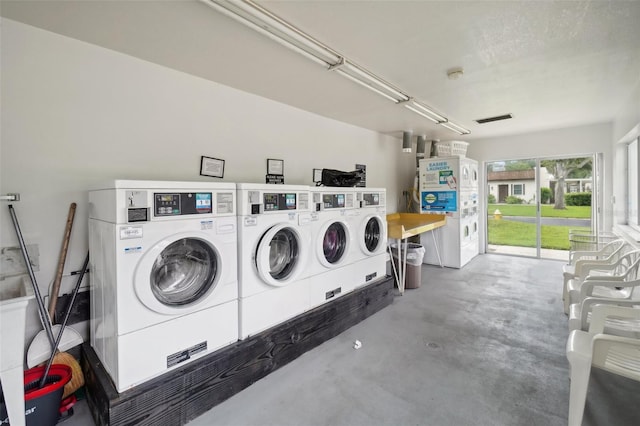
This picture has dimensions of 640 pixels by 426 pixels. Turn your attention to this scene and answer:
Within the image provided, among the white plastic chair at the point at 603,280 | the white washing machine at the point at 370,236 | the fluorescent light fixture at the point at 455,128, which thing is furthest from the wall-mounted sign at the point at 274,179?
the white plastic chair at the point at 603,280

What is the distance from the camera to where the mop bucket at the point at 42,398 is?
1638mm

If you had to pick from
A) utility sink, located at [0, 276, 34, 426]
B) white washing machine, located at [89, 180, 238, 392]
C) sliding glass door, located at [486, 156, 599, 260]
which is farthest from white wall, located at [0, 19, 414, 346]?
sliding glass door, located at [486, 156, 599, 260]

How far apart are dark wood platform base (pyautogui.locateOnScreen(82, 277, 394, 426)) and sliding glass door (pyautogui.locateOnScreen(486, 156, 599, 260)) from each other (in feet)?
18.0

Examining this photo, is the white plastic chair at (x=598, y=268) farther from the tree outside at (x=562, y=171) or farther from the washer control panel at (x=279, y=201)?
the tree outside at (x=562, y=171)

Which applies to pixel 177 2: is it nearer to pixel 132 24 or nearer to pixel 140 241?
pixel 132 24

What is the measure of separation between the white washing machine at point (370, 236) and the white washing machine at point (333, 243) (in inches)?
2.8

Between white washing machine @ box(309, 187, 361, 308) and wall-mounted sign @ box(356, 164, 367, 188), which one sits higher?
wall-mounted sign @ box(356, 164, 367, 188)

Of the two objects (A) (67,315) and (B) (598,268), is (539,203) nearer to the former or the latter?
(B) (598,268)

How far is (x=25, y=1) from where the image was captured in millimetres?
1722

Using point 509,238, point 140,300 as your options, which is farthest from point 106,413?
point 509,238

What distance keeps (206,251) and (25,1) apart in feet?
6.12

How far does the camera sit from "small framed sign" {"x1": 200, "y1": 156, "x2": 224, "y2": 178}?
2869 millimetres

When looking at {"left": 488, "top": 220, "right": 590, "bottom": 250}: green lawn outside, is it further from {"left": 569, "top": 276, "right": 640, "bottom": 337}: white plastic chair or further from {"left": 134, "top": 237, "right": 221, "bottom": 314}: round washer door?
{"left": 134, "top": 237, "right": 221, "bottom": 314}: round washer door

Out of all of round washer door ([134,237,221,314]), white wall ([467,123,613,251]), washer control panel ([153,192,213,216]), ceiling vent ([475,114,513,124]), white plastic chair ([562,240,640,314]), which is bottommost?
white plastic chair ([562,240,640,314])
